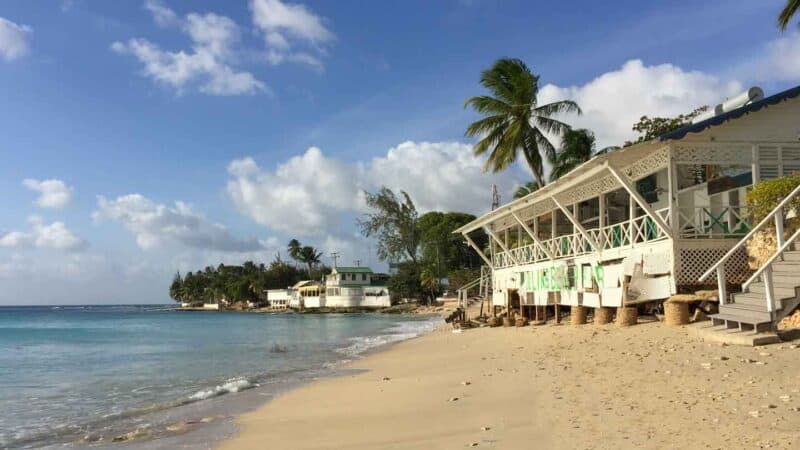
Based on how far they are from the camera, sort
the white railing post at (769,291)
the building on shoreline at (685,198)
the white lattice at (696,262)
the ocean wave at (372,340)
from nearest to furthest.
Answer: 1. the white railing post at (769,291)
2. the white lattice at (696,262)
3. the building on shoreline at (685,198)
4. the ocean wave at (372,340)

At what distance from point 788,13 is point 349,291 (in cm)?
7065

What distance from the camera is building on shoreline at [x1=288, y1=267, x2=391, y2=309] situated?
81.2m

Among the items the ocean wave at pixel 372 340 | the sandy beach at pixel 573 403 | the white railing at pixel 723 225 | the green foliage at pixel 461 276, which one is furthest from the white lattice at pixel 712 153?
the green foliage at pixel 461 276

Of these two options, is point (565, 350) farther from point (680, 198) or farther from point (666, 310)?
point (680, 198)

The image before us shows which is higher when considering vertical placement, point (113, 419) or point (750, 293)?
point (750, 293)

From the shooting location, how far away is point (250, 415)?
1032cm

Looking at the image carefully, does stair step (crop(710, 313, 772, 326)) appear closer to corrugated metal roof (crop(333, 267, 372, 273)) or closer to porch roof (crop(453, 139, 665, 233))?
porch roof (crop(453, 139, 665, 233))

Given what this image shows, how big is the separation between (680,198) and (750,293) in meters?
8.98

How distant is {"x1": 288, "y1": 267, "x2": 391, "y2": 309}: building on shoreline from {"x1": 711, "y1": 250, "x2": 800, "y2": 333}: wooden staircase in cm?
6859

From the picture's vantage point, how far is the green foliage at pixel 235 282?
114 m

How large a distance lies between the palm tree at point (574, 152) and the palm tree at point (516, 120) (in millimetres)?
3940

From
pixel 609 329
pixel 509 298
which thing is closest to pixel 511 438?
pixel 609 329

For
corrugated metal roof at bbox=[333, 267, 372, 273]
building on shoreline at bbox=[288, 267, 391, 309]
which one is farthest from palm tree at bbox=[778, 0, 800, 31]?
corrugated metal roof at bbox=[333, 267, 372, 273]

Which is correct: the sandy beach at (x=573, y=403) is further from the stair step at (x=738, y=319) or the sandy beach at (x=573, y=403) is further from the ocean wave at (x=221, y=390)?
the ocean wave at (x=221, y=390)
